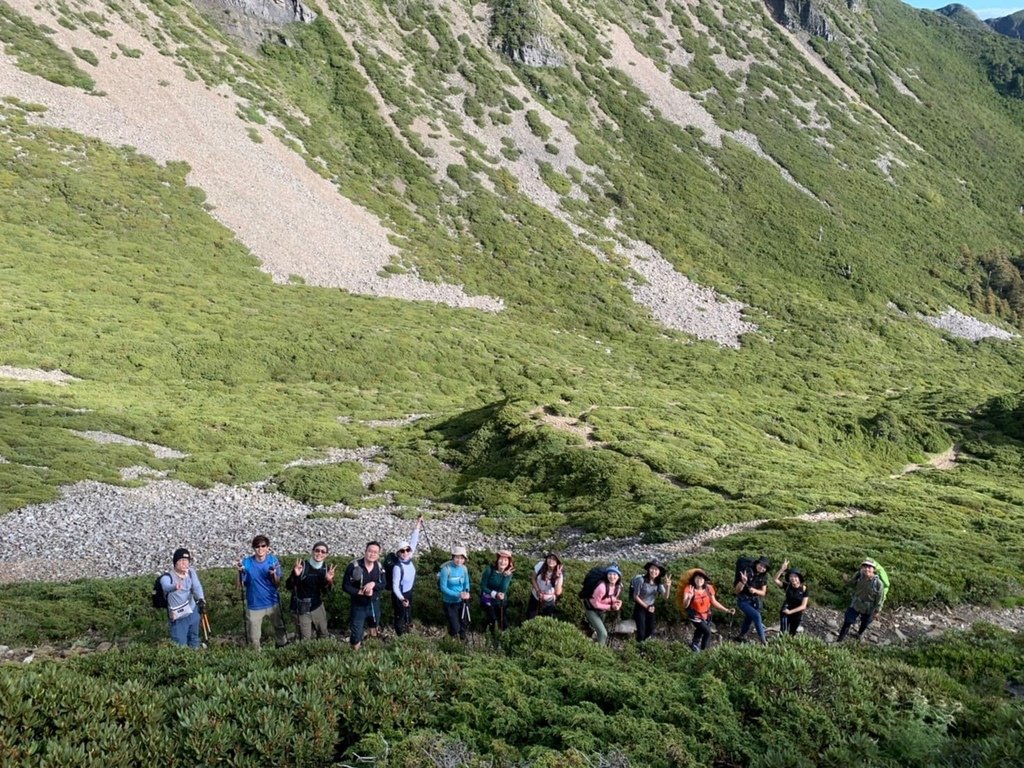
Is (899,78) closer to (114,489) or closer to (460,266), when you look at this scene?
(460,266)

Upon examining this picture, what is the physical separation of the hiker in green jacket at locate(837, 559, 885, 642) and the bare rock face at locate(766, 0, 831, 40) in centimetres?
16060

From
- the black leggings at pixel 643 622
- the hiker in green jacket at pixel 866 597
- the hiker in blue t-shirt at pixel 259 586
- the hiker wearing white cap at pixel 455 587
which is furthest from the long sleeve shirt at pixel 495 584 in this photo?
the hiker in green jacket at pixel 866 597

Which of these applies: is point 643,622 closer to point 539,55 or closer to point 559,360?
point 559,360

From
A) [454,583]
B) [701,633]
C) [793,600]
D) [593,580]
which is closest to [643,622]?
[701,633]

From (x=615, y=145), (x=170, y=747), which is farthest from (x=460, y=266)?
(x=170, y=747)

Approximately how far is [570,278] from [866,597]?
67.5 meters

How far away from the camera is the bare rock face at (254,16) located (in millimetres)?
91375

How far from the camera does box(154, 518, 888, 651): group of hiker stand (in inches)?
485

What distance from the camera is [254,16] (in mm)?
93875

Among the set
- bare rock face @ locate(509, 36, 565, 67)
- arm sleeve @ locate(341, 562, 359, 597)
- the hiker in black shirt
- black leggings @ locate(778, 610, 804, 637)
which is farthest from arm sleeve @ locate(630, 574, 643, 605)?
bare rock face @ locate(509, 36, 565, 67)

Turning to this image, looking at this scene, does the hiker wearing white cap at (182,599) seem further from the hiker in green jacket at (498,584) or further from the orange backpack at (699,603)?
the orange backpack at (699,603)

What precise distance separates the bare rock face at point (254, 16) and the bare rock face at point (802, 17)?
104658 millimetres

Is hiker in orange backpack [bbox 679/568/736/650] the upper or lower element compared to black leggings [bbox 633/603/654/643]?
upper

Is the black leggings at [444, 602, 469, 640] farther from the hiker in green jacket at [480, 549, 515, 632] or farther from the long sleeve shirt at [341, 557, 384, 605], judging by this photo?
the long sleeve shirt at [341, 557, 384, 605]
